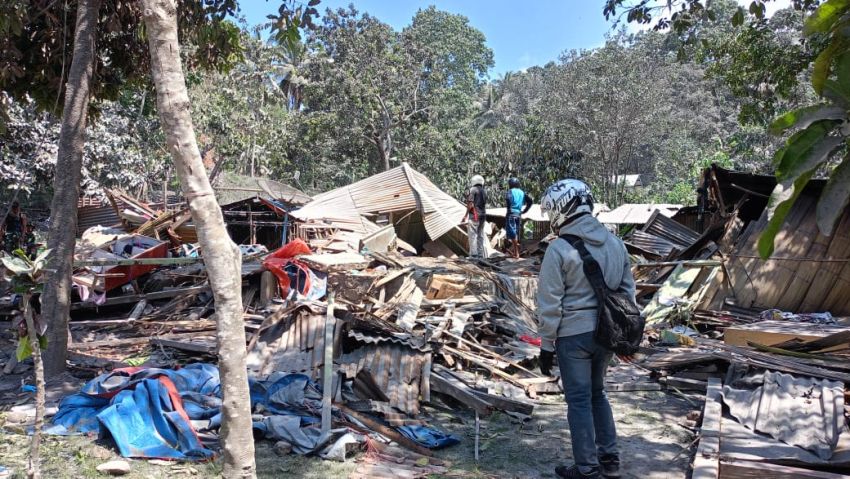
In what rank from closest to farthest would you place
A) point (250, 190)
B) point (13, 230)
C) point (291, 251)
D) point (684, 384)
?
point (684, 384)
point (291, 251)
point (13, 230)
point (250, 190)

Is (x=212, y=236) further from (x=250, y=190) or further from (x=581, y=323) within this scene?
(x=250, y=190)

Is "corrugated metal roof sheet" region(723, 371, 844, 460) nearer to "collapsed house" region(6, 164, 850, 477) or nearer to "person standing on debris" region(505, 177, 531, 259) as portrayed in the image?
"collapsed house" region(6, 164, 850, 477)

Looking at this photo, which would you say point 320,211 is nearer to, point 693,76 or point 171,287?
point 171,287

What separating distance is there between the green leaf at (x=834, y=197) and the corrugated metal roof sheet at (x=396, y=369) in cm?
389

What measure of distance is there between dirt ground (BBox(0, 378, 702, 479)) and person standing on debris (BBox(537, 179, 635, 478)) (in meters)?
0.55

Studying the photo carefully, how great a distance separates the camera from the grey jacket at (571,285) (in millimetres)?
3812

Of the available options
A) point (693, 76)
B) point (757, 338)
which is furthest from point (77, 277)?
point (693, 76)

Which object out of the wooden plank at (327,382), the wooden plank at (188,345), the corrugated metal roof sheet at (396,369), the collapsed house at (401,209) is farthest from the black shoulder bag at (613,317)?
the collapsed house at (401,209)

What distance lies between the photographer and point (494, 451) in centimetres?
469

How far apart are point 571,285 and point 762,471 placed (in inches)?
62.1

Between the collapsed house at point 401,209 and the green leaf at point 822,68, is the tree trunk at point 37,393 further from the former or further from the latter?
the collapsed house at point 401,209

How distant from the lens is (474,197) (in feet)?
40.9

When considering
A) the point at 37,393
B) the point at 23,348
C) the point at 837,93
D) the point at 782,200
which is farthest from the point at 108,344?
the point at 837,93

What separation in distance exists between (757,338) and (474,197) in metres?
6.44
